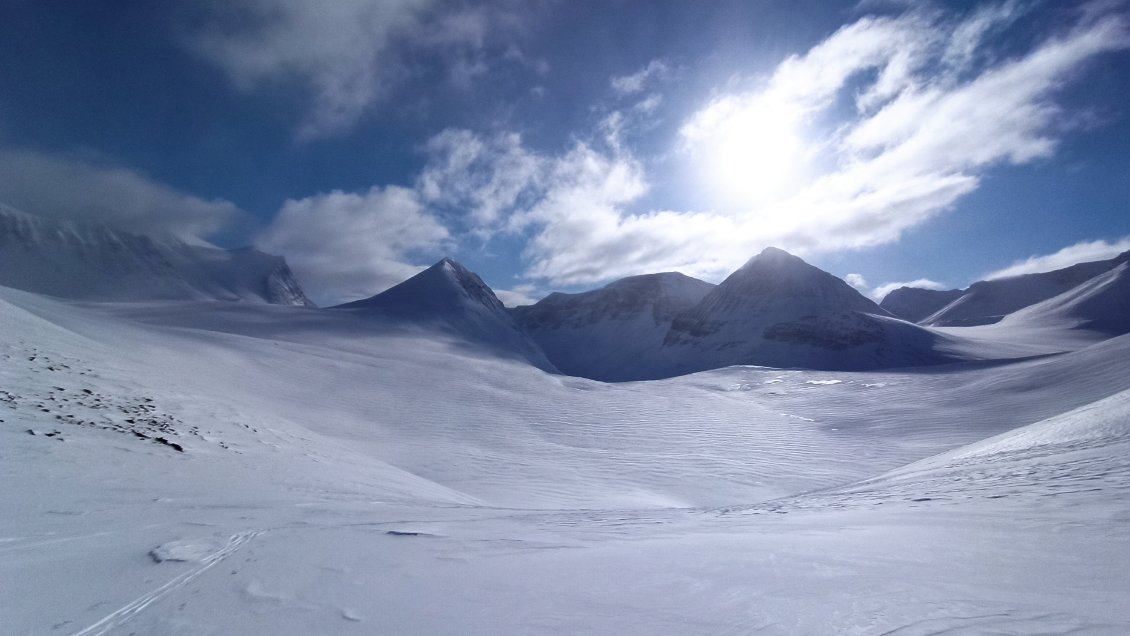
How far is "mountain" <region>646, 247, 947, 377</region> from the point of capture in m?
97.3

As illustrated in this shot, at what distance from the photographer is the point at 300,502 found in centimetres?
779

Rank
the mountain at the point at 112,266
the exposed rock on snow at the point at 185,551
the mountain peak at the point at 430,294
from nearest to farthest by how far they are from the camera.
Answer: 1. the exposed rock on snow at the point at 185,551
2. the mountain peak at the point at 430,294
3. the mountain at the point at 112,266

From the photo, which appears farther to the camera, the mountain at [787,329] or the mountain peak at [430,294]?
the mountain at [787,329]

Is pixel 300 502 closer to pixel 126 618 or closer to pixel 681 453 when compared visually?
pixel 126 618

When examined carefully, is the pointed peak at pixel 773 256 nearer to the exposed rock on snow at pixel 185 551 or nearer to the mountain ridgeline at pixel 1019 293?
the mountain ridgeline at pixel 1019 293

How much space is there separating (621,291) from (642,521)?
183193 mm

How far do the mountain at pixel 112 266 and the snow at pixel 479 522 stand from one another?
140 m

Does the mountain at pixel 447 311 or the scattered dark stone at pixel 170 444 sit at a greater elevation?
the mountain at pixel 447 311

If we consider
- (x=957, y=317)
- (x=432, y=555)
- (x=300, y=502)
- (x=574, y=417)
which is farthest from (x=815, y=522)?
(x=957, y=317)

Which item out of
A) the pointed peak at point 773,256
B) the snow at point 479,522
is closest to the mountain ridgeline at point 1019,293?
the pointed peak at point 773,256

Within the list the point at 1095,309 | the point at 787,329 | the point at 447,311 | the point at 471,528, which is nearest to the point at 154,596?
the point at 471,528

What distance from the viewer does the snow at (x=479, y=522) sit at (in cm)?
339

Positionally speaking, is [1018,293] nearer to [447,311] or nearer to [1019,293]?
[1019,293]

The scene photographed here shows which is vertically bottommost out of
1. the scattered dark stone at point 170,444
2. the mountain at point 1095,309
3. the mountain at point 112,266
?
the scattered dark stone at point 170,444
